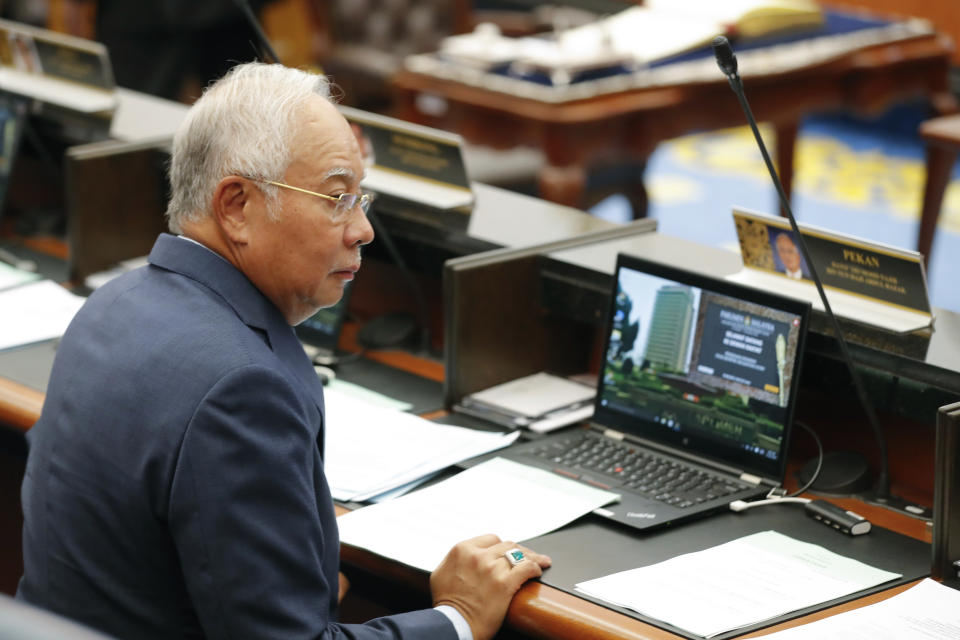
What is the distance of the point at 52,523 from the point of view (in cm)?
138

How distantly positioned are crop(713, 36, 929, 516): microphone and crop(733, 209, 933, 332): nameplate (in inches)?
1.4

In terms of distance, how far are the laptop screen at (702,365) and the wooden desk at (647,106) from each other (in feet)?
6.23

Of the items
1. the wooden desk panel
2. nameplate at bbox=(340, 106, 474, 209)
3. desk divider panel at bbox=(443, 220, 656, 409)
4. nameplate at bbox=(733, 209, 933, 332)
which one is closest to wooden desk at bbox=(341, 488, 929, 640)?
nameplate at bbox=(733, 209, 933, 332)

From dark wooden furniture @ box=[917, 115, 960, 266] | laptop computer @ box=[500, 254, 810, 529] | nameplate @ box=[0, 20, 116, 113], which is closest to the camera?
laptop computer @ box=[500, 254, 810, 529]

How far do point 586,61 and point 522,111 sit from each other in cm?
29

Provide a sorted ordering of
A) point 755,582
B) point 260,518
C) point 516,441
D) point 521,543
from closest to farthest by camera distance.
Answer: point 260,518, point 755,582, point 521,543, point 516,441

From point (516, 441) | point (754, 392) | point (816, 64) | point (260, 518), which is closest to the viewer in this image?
point (260, 518)

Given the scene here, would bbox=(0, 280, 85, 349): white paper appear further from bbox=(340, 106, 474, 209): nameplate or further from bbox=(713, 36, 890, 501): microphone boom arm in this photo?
bbox=(713, 36, 890, 501): microphone boom arm

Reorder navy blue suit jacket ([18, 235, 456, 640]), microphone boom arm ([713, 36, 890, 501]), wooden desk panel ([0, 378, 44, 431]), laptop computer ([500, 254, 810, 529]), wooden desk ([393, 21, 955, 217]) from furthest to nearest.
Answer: wooden desk ([393, 21, 955, 217]), wooden desk panel ([0, 378, 44, 431]), laptop computer ([500, 254, 810, 529]), microphone boom arm ([713, 36, 890, 501]), navy blue suit jacket ([18, 235, 456, 640])

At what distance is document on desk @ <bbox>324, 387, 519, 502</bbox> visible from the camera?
5.89ft

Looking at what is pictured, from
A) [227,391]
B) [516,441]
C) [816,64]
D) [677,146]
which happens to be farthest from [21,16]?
[227,391]

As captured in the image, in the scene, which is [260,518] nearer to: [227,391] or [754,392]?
[227,391]

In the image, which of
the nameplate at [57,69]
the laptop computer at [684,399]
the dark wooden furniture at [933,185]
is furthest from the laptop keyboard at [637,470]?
the dark wooden furniture at [933,185]

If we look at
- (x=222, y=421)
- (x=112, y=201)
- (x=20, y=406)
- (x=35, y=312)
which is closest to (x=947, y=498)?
(x=222, y=421)
